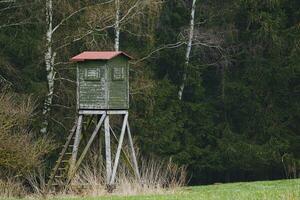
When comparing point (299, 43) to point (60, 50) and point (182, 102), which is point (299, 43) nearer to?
point (182, 102)

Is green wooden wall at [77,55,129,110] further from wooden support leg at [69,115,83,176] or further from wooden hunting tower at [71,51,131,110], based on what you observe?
wooden support leg at [69,115,83,176]

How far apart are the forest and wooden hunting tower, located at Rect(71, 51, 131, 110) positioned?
3974mm

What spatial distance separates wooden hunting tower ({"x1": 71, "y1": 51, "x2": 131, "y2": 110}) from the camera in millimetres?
24016

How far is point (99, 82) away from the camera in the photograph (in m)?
24.1

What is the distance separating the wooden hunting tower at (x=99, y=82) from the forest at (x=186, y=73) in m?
3.97

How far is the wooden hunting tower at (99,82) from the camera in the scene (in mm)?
24016

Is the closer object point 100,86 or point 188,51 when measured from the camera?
point 100,86

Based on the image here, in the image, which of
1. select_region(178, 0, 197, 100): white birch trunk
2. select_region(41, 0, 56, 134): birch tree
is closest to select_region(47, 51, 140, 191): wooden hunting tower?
select_region(41, 0, 56, 134): birch tree

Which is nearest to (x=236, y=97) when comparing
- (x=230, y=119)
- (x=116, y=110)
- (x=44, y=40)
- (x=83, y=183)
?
(x=230, y=119)

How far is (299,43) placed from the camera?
33500 millimetres

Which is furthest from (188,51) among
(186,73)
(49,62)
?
(49,62)

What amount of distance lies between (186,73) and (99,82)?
42.5 feet

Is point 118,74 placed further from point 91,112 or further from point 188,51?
point 188,51

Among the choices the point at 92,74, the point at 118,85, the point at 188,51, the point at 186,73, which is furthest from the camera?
the point at 186,73
